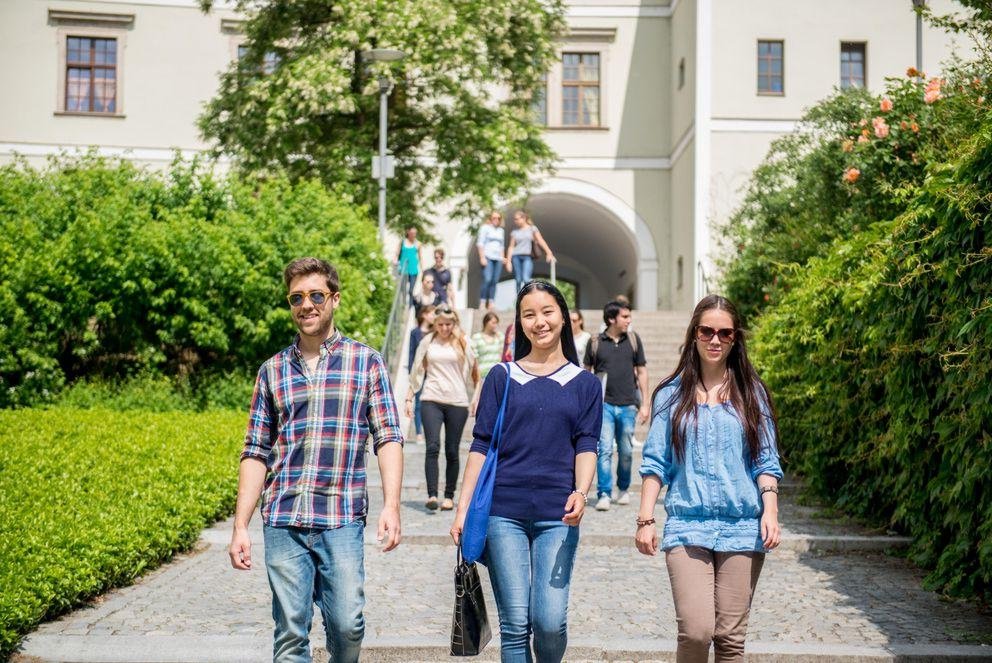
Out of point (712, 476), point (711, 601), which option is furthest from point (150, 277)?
point (711, 601)

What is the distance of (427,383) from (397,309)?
8.55 m

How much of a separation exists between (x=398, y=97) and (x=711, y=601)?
796 inches

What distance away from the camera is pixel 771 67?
26.3m

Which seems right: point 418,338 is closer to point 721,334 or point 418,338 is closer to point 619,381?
point 619,381

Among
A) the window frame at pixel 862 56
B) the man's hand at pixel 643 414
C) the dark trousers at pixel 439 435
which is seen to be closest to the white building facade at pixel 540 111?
the window frame at pixel 862 56

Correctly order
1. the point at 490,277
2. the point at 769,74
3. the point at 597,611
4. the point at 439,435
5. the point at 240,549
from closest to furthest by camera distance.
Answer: the point at 240,549
the point at 597,611
the point at 439,435
the point at 490,277
the point at 769,74

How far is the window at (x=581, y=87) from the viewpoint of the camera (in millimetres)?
30094

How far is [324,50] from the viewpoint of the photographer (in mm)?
21906

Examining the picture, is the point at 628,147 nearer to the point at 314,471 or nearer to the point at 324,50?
the point at 324,50

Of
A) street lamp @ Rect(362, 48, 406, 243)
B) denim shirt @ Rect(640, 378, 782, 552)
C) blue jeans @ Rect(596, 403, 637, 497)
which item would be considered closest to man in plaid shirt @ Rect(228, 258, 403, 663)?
denim shirt @ Rect(640, 378, 782, 552)

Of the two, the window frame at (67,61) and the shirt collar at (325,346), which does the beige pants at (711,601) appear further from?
the window frame at (67,61)

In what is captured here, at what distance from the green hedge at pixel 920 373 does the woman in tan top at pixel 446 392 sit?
305 centimetres

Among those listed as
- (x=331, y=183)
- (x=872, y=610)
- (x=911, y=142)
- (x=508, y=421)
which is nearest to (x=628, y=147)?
(x=331, y=183)

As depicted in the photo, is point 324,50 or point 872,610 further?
point 324,50
